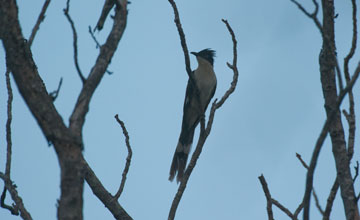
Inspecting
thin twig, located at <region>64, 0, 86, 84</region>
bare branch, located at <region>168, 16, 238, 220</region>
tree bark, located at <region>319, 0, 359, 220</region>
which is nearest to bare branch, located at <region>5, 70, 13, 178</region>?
thin twig, located at <region>64, 0, 86, 84</region>

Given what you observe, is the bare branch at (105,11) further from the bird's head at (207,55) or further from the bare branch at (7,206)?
the bird's head at (207,55)

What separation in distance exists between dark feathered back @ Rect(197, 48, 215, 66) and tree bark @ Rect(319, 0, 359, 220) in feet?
16.5

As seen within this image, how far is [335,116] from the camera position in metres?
2.69

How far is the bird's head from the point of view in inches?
342

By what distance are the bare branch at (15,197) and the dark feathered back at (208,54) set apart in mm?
5575

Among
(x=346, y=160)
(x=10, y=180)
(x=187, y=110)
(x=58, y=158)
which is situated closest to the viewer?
(x=58, y=158)

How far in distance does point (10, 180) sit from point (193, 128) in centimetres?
494

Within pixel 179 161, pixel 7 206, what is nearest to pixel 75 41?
pixel 7 206

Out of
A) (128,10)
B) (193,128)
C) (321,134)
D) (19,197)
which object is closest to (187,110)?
(193,128)

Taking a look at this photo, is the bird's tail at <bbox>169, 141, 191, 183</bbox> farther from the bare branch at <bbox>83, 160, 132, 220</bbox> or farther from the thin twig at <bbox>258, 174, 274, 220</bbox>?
the thin twig at <bbox>258, 174, 274, 220</bbox>

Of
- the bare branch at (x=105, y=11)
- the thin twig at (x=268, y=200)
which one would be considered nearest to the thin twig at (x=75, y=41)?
the bare branch at (x=105, y=11)

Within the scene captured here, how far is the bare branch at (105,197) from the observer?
14.1 ft

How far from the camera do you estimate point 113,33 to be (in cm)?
256

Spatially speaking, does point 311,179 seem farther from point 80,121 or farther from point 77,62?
point 77,62
